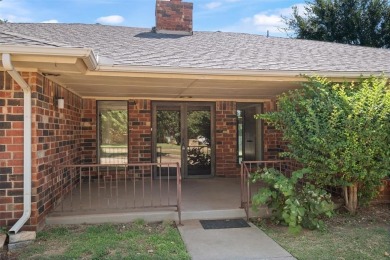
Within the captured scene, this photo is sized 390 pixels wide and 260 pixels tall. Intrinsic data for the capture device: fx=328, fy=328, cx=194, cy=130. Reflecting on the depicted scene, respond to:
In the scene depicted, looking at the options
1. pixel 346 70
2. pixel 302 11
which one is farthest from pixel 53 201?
pixel 302 11

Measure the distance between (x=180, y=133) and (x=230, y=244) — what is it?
182 inches

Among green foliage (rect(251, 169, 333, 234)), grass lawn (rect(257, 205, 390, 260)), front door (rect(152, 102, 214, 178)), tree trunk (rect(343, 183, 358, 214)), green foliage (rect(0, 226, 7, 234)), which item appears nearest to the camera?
grass lawn (rect(257, 205, 390, 260))

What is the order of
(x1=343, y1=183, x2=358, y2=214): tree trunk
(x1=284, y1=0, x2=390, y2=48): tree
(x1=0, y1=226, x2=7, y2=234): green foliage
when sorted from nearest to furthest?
(x1=0, y1=226, x2=7, y2=234): green foliage, (x1=343, y1=183, x2=358, y2=214): tree trunk, (x1=284, y1=0, x2=390, y2=48): tree

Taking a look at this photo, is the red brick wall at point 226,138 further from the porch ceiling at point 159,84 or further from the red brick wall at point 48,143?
the red brick wall at point 48,143

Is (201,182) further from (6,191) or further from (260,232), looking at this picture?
(6,191)

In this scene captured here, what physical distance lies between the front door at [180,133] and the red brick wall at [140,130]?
0.16 metres

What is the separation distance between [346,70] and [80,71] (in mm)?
4179

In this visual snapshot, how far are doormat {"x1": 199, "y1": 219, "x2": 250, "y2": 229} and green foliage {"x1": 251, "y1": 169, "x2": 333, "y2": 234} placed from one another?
1.44ft

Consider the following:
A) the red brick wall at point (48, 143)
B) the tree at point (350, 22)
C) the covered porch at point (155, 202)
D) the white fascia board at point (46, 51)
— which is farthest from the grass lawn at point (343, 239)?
the tree at point (350, 22)

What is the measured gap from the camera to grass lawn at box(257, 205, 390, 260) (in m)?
3.87

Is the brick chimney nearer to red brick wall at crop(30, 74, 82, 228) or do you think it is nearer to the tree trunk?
red brick wall at crop(30, 74, 82, 228)

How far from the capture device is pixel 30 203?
4289 mm

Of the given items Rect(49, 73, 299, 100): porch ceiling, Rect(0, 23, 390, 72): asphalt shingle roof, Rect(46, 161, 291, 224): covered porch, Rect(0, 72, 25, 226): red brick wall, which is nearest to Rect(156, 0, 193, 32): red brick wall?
Rect(0, 23, 390, 72): asphalt shingle roof

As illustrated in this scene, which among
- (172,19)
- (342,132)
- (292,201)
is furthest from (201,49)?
(292,201)
